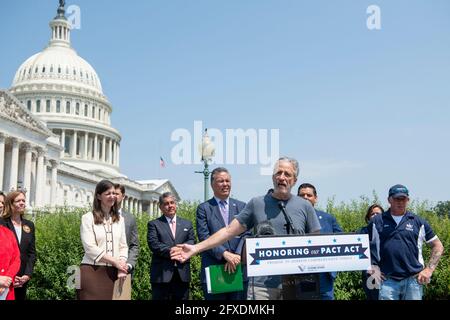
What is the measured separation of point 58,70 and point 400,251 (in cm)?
10772

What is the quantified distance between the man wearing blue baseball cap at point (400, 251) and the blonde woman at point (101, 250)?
3.17m

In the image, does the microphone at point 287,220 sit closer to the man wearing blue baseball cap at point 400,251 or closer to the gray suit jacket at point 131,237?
the man wearing blue baseball cap at point 400,251

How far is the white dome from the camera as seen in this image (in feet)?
347

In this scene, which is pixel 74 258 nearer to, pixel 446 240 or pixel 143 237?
pixel 143 237

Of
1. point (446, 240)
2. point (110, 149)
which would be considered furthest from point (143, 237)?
point (110, 149)

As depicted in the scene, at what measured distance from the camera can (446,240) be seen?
1280 cm

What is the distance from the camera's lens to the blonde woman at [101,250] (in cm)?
705

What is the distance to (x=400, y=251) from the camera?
6953mm

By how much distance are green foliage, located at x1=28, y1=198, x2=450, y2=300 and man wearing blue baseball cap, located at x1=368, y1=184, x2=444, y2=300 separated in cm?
541

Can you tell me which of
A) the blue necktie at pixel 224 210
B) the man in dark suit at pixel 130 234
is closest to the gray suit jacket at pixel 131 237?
the man in dark suit at pixel 130 234

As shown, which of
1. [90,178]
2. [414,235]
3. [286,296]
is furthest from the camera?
[90,178]

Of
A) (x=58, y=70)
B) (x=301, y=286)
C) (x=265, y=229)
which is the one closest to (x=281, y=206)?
(x=265, y=229)

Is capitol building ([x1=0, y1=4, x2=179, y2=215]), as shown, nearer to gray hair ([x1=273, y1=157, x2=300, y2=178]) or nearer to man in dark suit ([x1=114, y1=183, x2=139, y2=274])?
man in dark suit ([x1=114, y1=183, x2=139, y2=274])
